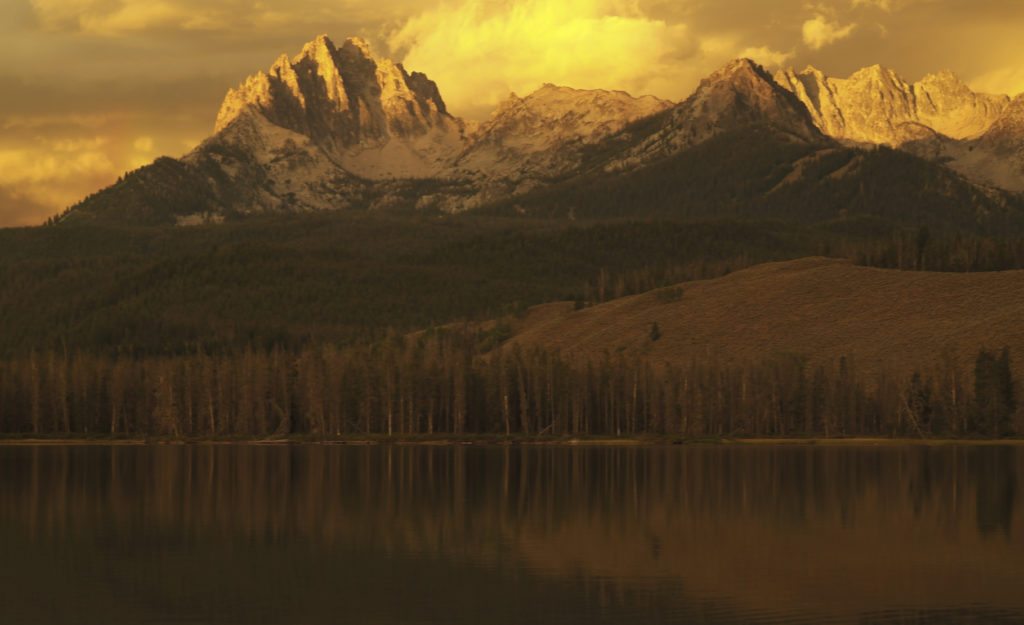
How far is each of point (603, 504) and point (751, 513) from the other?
10.5m

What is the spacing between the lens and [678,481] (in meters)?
107

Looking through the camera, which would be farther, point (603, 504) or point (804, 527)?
point (603, 504)

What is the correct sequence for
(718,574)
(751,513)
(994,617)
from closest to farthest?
(994,617), (718,574), (751,513)

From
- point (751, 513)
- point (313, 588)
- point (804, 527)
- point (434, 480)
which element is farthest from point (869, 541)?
point (434, 480)

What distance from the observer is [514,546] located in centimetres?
6575

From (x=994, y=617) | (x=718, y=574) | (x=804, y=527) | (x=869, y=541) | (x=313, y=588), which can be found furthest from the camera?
(x=804, y=527)

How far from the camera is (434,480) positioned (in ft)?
360

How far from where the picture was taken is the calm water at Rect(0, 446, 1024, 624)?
49.8 meters

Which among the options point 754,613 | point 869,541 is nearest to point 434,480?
point 869,541

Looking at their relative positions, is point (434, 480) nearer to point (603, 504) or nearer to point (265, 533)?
point (603, 504)

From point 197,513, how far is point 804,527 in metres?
37.1

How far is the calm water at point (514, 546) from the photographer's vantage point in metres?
49.8

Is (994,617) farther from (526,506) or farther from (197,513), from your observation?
(197,513)

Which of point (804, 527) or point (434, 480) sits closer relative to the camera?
point (804, 527)
